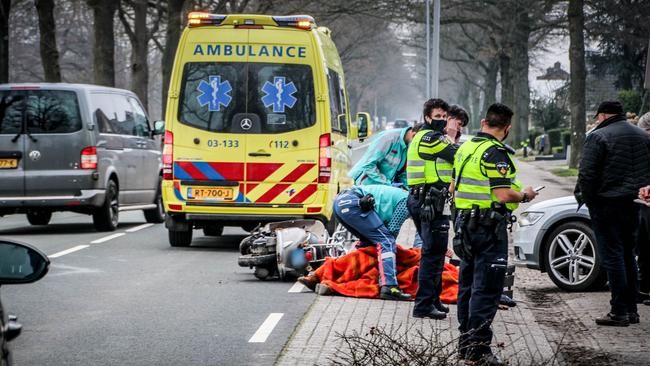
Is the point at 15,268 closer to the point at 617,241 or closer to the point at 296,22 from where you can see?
the point at 617,241

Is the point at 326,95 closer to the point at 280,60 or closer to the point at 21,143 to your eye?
the point at 280,60


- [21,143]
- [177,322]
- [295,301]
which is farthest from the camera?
[21,143]

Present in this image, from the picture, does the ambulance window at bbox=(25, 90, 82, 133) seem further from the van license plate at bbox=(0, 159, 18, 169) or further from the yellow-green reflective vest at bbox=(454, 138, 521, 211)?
the yellow-green reflective vest at bbox=(454, 138, 521, 211)

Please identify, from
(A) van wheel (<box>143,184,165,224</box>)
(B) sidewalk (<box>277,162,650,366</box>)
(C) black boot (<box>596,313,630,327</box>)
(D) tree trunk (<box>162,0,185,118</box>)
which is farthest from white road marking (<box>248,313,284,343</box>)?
(D) tree trunk (<box>162,0,185,118</box>)

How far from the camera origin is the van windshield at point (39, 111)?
55.5ft

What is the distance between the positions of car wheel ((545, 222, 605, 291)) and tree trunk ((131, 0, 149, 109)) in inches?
1007

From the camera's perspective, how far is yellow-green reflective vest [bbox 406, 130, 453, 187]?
945 centimetres

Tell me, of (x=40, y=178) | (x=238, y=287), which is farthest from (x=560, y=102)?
(x=238, y=287)

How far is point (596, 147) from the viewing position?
31.2 feet

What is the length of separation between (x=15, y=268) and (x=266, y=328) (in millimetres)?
5039

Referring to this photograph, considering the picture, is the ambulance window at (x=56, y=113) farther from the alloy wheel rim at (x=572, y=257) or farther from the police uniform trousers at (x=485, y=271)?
the police uniform trousers at (x=485, y=271)

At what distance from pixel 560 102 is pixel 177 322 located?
50.7m

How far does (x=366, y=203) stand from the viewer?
10742 mm

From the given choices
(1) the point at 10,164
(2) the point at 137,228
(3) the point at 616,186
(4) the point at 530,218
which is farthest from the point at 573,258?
(2) the point at 137,228
